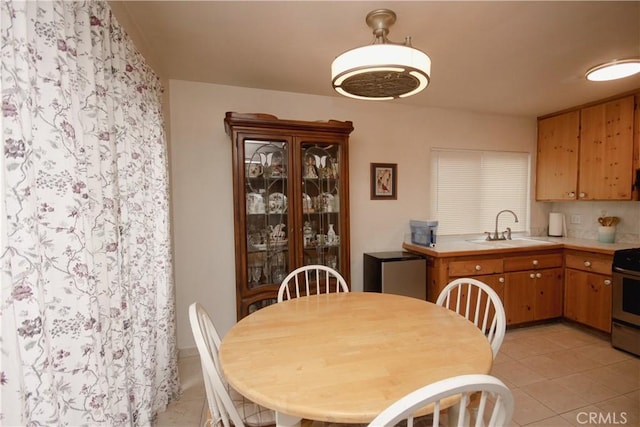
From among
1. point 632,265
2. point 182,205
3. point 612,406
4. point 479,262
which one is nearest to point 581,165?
point 632,265

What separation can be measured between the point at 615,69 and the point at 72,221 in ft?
9.98

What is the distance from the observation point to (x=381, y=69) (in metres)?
1.26

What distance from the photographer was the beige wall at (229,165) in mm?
2566

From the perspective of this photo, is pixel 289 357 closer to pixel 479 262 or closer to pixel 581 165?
pixel 479 262

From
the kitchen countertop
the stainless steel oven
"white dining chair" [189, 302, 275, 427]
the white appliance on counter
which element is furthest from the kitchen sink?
"white dining chair" [189, 302, 275, 427]

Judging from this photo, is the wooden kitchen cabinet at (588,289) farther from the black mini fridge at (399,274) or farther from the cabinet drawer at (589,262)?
the black mini fridge at (399,274)

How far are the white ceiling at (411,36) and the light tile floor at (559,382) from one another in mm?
2359

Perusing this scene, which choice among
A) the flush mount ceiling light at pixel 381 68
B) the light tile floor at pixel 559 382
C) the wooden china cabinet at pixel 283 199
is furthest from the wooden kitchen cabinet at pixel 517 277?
the flush mount ceiling light at pixel 381 68

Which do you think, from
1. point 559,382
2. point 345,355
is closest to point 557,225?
point 559,382

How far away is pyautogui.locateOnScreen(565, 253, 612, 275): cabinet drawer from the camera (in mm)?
2742

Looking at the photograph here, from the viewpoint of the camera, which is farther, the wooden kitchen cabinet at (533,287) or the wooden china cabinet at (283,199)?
the wooden kitchen cabinet at (533,287)

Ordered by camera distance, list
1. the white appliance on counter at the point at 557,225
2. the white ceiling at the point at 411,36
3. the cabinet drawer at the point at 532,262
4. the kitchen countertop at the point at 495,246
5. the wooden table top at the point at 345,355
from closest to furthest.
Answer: the wooden table top at the point at 345,355, the white ceiling at the point at 411,36, the kitchen countertop at the point at 495,246, the cabinet drawer at the point at 532,262, the white appliance on counter at the point at 557,225

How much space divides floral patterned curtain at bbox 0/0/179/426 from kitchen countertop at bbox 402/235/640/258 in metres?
2.41

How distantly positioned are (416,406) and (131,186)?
1.60m
